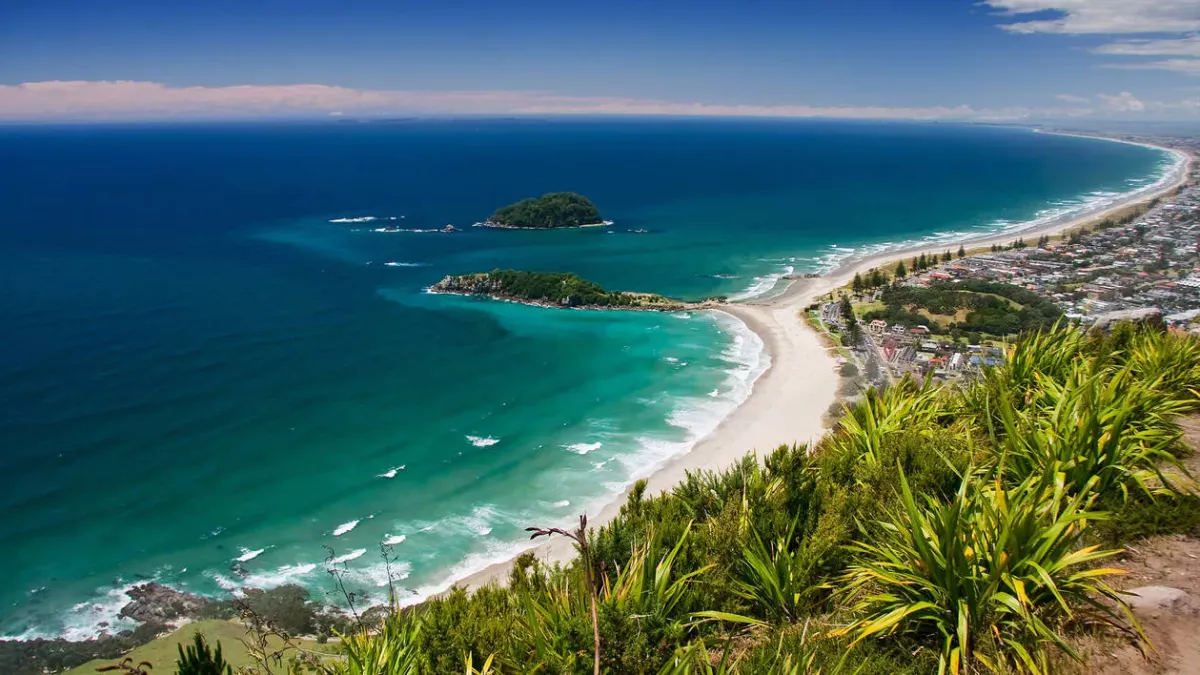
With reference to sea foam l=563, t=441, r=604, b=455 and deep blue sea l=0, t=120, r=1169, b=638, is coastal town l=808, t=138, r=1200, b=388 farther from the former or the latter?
sea foam l=563, t=441, r=604, b=455

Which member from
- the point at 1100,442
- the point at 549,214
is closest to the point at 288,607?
the point at 1100,442

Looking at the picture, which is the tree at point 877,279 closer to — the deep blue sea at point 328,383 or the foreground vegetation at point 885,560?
the deep blue sea at point 328,383

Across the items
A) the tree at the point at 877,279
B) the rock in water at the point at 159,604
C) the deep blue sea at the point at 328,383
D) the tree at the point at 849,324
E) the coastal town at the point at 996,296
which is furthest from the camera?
the tree at the point at 877,279

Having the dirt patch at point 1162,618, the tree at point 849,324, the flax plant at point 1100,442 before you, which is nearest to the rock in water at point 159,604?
the flax plant at point 1100,442

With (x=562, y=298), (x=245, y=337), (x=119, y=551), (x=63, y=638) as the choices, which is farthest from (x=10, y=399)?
(x=562, y=298)

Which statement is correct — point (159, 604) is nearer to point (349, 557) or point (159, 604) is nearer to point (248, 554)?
point (248, 554)

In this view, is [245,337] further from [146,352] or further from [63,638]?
[63,638]
